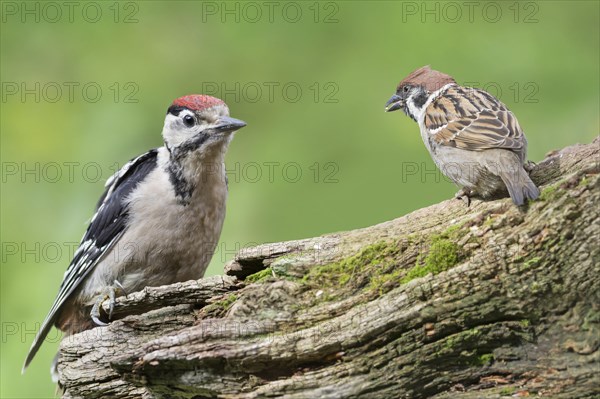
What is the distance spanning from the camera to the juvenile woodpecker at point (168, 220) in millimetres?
5082

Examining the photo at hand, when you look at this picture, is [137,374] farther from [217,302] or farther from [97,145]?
[97,145]

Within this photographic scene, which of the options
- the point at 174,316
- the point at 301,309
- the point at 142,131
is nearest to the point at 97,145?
the point at 142,131

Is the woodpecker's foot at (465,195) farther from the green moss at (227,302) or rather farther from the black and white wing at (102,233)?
the black and white wing at (102,233)

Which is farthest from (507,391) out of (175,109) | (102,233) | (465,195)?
(102,233)

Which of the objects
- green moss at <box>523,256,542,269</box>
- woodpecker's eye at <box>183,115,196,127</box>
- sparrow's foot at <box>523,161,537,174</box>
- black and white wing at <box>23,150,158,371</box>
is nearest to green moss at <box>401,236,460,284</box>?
green moss at <box>523,256,542,269</box>

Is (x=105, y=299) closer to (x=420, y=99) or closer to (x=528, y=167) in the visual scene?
(x=420, y=99)

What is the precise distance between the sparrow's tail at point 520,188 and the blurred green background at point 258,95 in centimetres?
154

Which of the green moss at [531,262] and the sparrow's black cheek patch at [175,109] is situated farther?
the sparrow's black cheek patch at [175,109]

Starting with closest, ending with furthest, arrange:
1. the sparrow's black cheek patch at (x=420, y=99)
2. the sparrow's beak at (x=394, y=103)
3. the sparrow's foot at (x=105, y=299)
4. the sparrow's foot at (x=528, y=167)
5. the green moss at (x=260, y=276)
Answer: the green moss at (x=260, y=276), the sparrow's foot at (x=528, y=167), the sparrow's foot at (x=105, y=299), the sparrow's black cheek patch at (x=420, y=99), the sparrow's beak at (x=394, y=103)

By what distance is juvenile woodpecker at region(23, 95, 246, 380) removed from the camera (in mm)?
5082

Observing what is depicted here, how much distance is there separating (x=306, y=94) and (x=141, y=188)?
1.60 m

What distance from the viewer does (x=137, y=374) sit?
11.9ft

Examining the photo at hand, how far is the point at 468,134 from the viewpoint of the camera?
4.41 m

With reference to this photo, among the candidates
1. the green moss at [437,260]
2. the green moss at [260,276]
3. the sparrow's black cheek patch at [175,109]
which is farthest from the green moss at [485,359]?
the sparrow's black cheek patch at [175,109]
